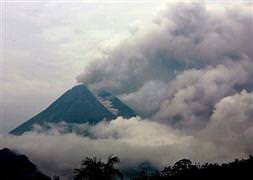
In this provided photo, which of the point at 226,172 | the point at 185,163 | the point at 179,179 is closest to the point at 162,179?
the point at 179,179

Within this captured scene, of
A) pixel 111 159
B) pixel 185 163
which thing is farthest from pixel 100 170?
pixel 185 163

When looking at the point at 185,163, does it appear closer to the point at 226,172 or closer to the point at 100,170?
the point at 226,172

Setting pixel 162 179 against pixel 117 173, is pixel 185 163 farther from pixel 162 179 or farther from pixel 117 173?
pixel 117 173

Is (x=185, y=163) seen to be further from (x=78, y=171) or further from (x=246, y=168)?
(x=78, y=171)

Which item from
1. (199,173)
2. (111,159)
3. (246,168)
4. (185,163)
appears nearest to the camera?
(111,159)

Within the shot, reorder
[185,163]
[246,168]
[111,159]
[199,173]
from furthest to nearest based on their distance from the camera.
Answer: [185,163] < [199,173] < [246,168] < [111,159]

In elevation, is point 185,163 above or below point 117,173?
above

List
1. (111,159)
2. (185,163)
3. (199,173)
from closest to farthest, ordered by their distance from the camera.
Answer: (111,159), (199,173), (185,163)

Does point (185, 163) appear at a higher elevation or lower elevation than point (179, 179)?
higher

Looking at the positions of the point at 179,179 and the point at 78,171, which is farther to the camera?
the point at 179,179

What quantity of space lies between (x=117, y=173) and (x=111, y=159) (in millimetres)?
2065

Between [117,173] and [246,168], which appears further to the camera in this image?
[246,168]

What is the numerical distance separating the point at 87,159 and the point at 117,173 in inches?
169

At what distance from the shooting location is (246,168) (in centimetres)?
6350
